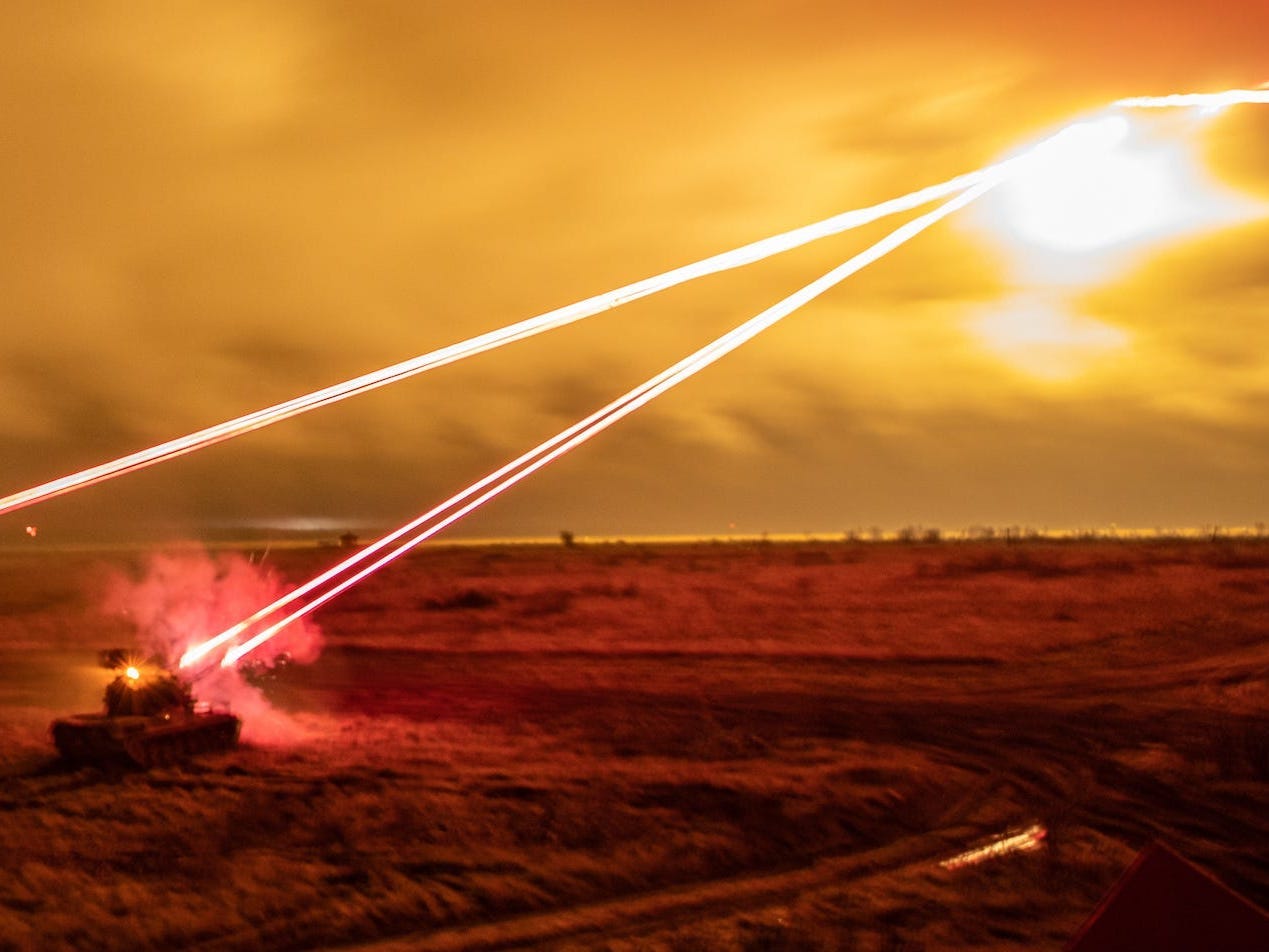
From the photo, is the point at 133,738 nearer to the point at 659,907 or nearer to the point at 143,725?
the point at 143,725

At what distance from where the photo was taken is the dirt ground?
365 inches

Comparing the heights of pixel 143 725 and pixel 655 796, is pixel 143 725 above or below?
above

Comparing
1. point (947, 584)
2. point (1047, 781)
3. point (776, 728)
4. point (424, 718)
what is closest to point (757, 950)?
point (1047, 781)

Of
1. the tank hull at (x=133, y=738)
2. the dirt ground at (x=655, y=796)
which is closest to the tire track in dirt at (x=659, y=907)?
the dirt ground at (x=655, y=796)

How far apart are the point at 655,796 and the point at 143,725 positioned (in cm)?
686

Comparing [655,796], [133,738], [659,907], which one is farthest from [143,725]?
[659,907]

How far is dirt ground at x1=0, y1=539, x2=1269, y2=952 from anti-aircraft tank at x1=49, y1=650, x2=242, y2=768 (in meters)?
0.34

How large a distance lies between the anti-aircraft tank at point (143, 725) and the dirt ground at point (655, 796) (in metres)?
0.34

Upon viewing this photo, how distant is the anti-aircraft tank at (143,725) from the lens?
14.5 metres

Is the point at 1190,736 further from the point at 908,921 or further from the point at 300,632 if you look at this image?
the point at 300,632

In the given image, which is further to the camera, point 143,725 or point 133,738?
point 143,725

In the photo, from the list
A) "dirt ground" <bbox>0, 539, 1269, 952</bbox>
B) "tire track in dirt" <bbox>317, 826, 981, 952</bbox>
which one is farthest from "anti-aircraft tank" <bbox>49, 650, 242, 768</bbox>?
"tire track in dirt" <bbox>317, 826, 981, 952</bbox>

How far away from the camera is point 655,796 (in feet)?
43.9

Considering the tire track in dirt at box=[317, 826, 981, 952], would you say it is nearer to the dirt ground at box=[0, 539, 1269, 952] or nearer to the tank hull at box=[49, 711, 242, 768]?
the dirt ground at box=[0, 539, 1269, 952]
